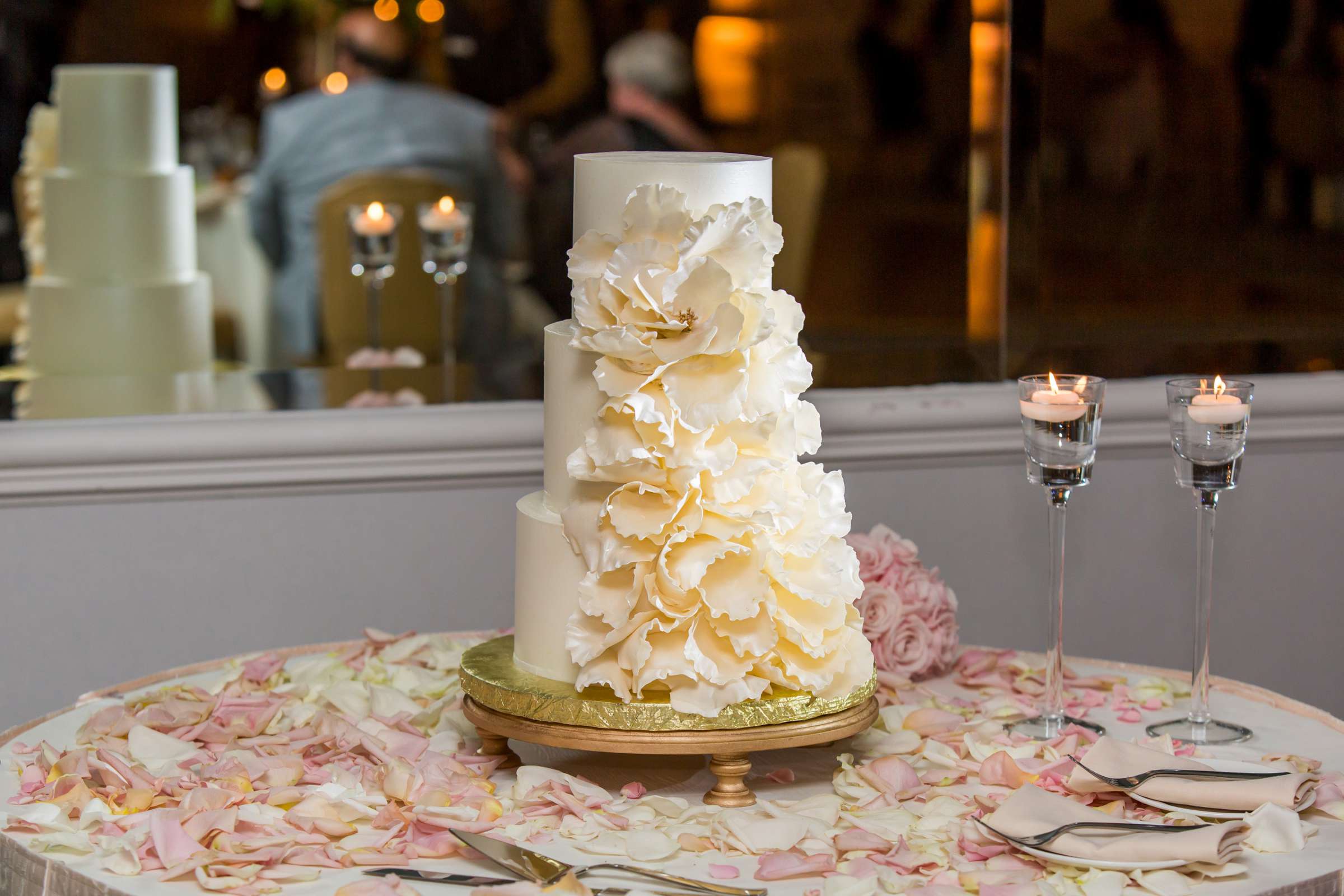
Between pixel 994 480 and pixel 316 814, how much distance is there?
108 centimetres

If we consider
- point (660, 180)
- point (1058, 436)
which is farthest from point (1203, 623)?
point (660, 180)

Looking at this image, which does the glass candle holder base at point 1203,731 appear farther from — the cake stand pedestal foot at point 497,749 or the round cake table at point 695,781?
the cake stand pedestal foot at point 497,749

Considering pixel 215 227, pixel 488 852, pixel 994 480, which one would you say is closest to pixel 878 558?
pixel 488 852

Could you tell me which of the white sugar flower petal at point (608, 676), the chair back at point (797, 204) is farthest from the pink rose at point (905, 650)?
the chair back at point (797, 204)

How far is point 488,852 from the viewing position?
804 mm

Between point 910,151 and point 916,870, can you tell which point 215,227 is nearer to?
point 910,151

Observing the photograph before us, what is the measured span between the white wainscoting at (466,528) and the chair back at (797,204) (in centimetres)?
114

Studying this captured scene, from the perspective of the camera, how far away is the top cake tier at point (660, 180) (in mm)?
904

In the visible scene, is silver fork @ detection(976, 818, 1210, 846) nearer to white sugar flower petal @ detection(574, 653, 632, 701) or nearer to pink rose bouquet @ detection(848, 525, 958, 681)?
white sugar flower petal @ detection(574, 653, 632, 701)

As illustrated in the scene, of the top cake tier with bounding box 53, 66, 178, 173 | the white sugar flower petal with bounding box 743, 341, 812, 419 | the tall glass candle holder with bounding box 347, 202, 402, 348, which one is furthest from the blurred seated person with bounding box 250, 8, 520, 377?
the white sugar flower petal with bounding box 743, 341, 812, 419

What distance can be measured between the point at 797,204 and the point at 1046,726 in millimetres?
2460

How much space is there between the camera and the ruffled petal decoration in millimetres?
874

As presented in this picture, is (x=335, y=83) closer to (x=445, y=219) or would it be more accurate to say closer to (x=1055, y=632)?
(x=445, y=219)

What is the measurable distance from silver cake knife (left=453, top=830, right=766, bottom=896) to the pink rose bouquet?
1.33ft
